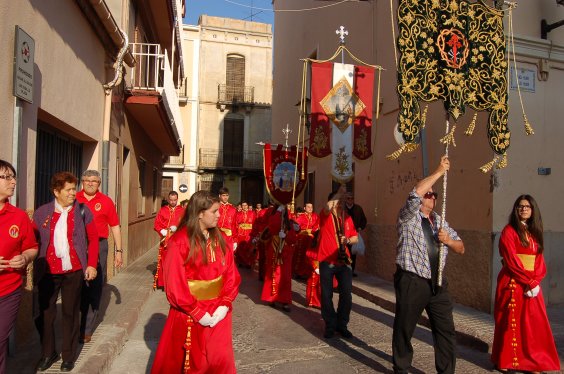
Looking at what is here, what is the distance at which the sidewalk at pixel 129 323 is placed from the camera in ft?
16.5

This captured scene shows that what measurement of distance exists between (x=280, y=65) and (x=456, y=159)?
14.1m

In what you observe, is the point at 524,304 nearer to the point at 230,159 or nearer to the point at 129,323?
the point at 129,323

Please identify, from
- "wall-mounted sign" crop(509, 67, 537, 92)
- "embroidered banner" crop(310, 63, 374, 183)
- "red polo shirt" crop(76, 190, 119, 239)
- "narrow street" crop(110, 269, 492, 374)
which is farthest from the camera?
"embroidered banner" crop(310, 63, 374, 183)

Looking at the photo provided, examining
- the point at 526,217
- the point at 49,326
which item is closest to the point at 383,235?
the point at 526,217

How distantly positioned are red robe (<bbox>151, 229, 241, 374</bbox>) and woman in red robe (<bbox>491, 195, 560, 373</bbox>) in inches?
120

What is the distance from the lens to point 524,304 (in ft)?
17.2

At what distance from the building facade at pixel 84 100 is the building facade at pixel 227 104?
16.5 meters

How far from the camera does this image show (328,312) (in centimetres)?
659

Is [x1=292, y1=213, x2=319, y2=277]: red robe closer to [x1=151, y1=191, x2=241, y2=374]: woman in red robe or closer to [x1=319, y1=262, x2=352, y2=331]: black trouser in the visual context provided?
[x1=319, y1=262, x2=352, y2=331]: black trouser

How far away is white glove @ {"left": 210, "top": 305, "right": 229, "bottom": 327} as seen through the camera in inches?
141

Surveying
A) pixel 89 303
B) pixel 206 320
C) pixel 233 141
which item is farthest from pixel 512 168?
pixel 233 141

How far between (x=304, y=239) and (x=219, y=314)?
319 inches

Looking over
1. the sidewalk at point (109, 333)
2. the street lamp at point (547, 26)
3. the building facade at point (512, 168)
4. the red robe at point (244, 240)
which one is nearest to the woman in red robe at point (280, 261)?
the sidewalk at point (109, 333)

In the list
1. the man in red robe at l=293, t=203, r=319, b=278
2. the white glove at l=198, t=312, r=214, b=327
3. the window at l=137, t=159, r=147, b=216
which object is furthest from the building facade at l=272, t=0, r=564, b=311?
the window at l=137, t=159, r=147, b=216
